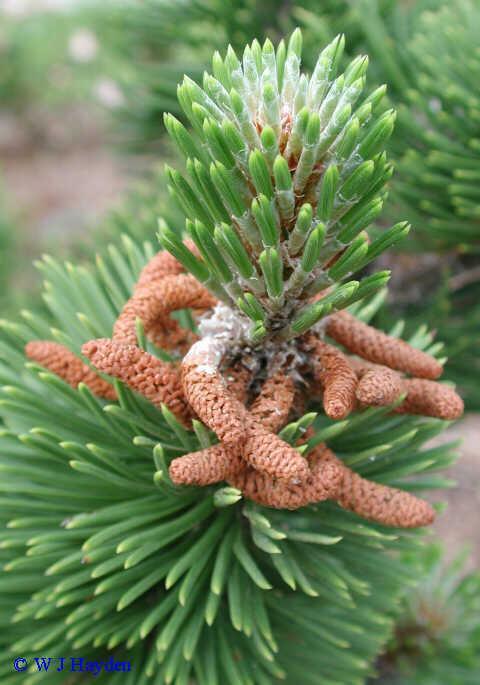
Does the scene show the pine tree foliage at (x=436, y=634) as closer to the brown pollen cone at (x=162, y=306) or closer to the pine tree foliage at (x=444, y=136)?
the pine tree foliage at (x=444, y=136)

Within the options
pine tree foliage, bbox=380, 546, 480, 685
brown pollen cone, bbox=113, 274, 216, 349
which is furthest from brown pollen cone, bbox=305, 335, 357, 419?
pine tree foliage, bbox=380, 546, 480, 685

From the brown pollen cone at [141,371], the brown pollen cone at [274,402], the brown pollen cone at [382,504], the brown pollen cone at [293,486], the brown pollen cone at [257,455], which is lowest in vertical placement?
the brown pollen cone at [382,504]

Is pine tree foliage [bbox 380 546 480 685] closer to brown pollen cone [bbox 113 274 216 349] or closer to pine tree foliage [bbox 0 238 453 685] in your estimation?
pine tree foliage [bbox 0 238 453 685]

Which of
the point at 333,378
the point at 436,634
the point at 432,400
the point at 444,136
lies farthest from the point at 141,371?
the point at 436,634

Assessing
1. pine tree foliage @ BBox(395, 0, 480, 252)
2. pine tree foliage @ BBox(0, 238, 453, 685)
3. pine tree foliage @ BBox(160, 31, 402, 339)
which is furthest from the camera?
pine tree foliage @ BBox(395, 0, 480, 252)

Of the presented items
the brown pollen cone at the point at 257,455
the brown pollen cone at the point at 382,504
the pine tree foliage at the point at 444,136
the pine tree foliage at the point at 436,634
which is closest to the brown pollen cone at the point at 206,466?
the brown pollen cone at the point at 257,455

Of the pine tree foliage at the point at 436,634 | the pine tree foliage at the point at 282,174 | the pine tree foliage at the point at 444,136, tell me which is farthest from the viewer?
the pine tree foliage at the point at 436,634

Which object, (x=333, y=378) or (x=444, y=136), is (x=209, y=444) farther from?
(x=444, y=136)
